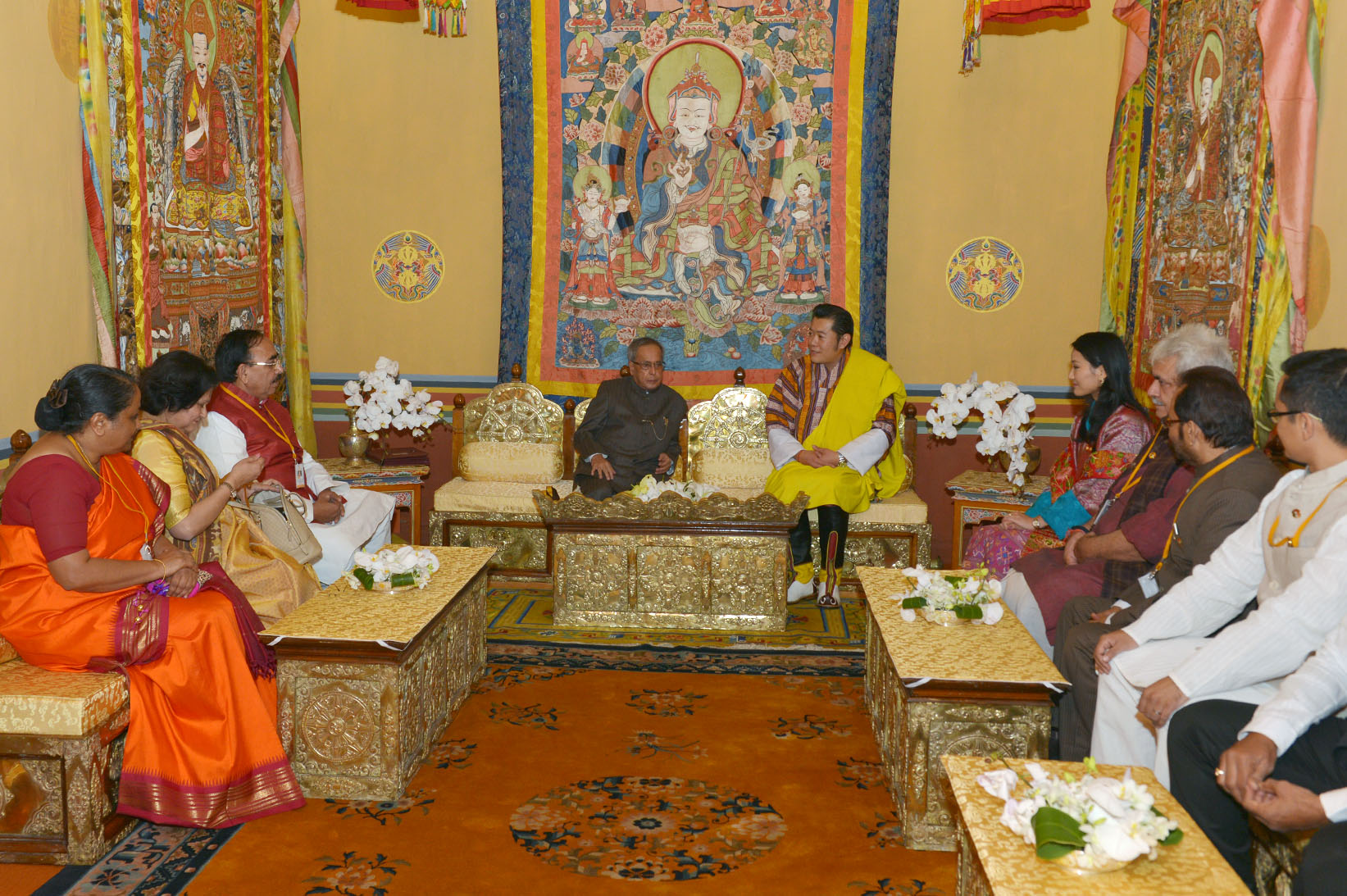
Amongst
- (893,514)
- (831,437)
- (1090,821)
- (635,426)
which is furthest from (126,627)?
(893,514)

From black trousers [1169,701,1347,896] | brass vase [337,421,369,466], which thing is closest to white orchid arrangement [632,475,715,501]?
brass vase [337,421,369,466]

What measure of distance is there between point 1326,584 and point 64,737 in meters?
3.81

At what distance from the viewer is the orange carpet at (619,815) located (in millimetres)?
3422

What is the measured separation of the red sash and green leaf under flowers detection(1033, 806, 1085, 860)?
418 centimetres

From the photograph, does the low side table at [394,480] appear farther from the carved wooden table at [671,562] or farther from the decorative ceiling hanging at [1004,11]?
the decorative ceiling hanging at [1004,11]

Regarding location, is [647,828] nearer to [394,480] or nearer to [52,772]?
[52,772]

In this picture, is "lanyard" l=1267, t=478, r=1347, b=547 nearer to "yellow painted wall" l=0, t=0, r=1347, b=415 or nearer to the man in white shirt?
the man in white shirt

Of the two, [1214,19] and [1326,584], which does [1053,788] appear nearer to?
[1326,584]

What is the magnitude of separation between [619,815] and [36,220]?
12.2ft

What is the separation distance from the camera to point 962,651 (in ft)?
12.7

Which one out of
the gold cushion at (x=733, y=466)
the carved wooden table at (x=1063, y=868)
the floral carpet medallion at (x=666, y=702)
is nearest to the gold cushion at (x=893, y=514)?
the gold cushion at (x=733, y=466)

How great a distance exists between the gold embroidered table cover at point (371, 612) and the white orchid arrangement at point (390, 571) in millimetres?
35

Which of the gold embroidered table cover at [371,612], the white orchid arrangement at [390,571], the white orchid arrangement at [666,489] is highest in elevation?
the white orchid arrangement at [666,489]

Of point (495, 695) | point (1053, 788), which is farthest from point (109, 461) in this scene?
point (1053, 788)
